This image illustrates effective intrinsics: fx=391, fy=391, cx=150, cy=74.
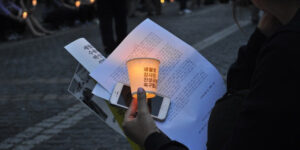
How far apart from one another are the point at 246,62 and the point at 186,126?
1.17 ft

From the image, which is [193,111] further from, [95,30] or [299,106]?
[95,30]

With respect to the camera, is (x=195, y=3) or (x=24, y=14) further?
(x=195, y=3)

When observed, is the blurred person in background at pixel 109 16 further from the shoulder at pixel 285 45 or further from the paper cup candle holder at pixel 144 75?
the shoulder at pixel 285 45

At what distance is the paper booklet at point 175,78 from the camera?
1.32 m

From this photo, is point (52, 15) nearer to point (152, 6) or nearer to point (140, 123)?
point (152, 6)

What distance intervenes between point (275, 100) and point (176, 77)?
57 centimetres

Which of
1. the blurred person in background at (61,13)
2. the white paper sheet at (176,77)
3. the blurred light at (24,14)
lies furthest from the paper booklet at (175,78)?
the blurred person in background at (61,13)

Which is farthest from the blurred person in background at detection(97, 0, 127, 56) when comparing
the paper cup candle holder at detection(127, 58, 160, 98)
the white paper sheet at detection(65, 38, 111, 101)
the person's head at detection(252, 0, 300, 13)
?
the person's head at detection(252, 0, 300, 13)

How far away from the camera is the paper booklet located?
4.33ft

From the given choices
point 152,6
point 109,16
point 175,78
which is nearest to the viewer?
point 175,78

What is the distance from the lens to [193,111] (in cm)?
136

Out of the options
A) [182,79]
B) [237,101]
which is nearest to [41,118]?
[182,79]

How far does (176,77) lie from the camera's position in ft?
4.47

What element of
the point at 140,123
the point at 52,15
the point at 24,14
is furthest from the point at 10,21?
the point at 140,123
